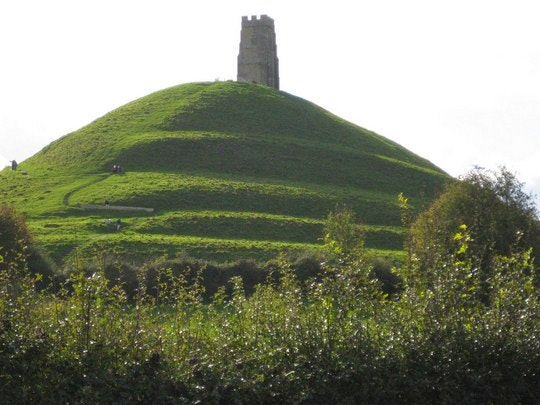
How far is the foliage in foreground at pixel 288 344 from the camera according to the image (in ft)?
46.5

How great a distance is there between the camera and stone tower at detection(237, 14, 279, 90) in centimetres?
13862

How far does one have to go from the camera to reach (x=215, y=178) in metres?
98.1

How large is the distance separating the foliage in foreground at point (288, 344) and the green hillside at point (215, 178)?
49330 millimetres

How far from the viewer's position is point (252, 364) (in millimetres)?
14945

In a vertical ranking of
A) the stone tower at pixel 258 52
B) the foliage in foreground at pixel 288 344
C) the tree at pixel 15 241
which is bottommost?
the tree at pixel 15 241

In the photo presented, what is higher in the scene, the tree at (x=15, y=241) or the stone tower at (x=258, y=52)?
the stone tower at (x=258, y=52)

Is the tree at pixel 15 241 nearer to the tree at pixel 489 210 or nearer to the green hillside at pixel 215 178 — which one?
the green hillside at pixel 215 178

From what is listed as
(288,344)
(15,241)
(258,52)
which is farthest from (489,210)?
(258,52)

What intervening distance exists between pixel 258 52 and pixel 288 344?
4973 inches

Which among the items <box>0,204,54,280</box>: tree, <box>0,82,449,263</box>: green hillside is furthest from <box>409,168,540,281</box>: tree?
<box>0,204,54,280</box>: tree

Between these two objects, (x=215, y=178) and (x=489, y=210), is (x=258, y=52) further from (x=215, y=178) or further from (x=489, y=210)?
(x=489, y=210)

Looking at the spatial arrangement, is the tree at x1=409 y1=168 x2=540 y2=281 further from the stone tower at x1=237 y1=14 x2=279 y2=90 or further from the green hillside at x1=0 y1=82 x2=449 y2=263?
the stone tower at x1=237 y1=14 x2=279 y2=90

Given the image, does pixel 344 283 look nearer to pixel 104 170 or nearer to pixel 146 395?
pixel 146 395

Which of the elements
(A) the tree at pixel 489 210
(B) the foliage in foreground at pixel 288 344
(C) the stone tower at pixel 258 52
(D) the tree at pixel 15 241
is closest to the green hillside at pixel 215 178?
(C) the stone tower at pixel 258 52
